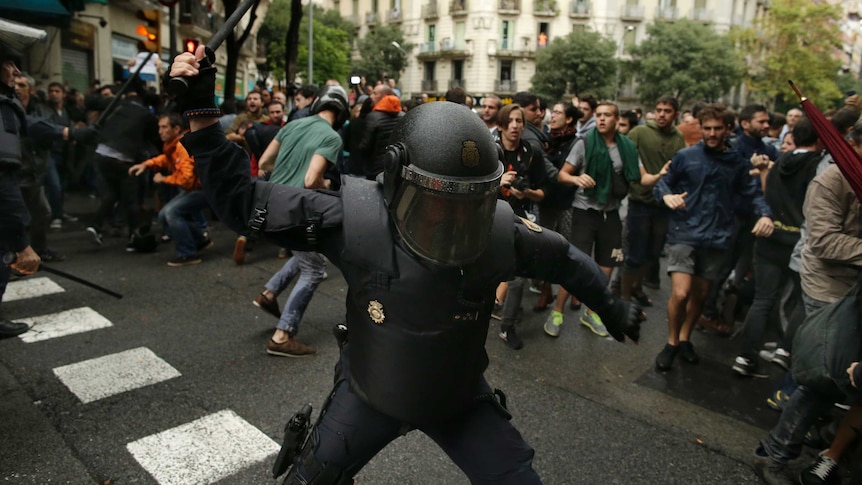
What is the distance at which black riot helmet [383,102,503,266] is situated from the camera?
1.70 m

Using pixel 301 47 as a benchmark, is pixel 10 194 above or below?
below

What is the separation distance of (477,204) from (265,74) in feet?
137

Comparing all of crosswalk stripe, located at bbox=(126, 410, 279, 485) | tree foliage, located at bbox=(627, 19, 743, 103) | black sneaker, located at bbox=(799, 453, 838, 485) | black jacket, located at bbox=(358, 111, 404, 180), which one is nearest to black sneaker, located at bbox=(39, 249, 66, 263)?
black jacket, located at bbox=(358, 111, 404, 180)

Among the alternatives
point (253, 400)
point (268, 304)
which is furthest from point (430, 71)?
point (253, 400)

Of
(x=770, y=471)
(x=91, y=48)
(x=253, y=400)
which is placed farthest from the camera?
(x=91, y=48)

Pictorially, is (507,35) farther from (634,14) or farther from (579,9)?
(634,14)

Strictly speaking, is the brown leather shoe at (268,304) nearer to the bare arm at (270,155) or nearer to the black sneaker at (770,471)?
the bare arm at (270,155)

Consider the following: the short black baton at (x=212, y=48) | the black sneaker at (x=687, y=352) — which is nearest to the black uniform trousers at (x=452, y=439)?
the short black baton at (x=212, y=48)

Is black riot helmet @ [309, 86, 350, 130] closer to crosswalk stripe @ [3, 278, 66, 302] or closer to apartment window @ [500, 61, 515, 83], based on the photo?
crosswalk stripe @ [3, 278, 66, 302]

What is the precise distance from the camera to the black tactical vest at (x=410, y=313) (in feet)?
5.92

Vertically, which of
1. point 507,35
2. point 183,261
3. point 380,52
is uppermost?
point 507,35

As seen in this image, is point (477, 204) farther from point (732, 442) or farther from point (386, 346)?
point (732, 442)

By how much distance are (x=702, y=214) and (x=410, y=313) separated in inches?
130

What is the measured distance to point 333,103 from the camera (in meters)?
4.75
